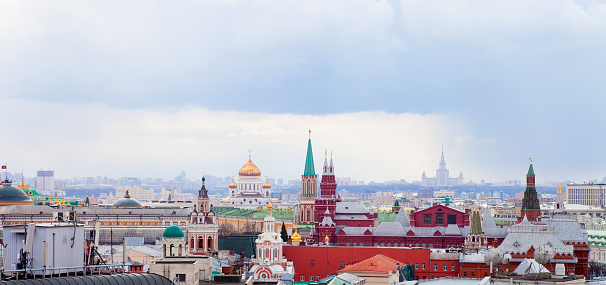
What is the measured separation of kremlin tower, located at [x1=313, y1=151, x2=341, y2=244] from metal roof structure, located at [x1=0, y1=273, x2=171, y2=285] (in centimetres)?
10580

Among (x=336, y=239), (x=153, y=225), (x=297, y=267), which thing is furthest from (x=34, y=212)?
(x=297, y=267)

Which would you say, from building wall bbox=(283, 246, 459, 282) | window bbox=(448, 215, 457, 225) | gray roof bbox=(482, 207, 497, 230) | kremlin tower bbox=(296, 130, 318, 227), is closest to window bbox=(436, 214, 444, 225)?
window bbox=(448, 215, 457, 225)

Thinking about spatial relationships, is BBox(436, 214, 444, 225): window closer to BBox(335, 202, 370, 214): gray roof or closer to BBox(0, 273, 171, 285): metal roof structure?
BBox(335, 202, 370, 214): gray roof

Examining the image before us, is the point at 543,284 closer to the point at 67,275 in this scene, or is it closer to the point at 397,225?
the point at 67,275

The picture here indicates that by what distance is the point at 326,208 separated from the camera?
147 meters

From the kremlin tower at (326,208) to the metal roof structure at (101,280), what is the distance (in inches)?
4165

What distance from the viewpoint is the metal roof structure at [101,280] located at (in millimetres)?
25406

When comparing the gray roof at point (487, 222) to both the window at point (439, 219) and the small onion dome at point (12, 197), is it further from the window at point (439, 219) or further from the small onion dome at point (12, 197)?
the small onion dome at point (12, 197)

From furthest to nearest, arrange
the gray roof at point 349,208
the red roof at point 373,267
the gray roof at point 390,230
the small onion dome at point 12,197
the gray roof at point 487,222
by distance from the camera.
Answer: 1. the small onion dome at point 12,197
2. the gray roof at point 349,208
3. the gray roof at point 390,230
4. the gray roof at point 487,222
5. the red roof at point 373,267

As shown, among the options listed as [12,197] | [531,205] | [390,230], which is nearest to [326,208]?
[390,230]

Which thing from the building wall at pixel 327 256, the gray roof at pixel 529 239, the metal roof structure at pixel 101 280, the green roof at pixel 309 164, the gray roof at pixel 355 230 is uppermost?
the green roof at pixel 309 164

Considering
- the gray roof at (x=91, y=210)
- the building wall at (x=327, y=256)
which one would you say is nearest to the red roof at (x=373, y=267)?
the building wall at (x=327, y=256)

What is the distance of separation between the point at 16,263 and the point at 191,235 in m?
88.8

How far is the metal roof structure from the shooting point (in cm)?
2541
